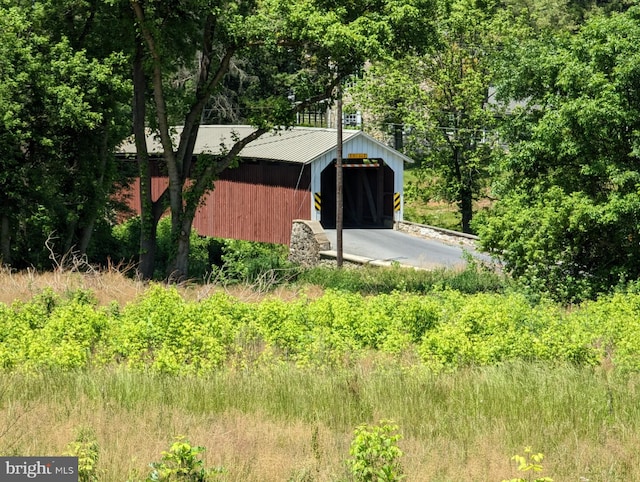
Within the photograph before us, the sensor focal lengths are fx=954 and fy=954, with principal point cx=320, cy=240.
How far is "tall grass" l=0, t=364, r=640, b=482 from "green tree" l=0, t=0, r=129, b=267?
1568 centimetres

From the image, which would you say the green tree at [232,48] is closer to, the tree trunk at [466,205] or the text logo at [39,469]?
the text logo at [39,469]

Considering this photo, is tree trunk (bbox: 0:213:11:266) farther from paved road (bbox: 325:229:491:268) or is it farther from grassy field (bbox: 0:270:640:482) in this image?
grassy field (bbox: 0:270:640:482)

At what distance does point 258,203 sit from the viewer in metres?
43.8

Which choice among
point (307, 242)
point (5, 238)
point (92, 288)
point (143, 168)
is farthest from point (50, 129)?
point (307, 242)

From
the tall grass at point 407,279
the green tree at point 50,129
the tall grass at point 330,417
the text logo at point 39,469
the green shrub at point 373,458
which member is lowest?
the tall grass at point 407,279

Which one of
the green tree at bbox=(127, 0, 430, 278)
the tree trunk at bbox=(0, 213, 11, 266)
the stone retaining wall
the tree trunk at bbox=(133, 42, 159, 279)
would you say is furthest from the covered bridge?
the tree trunk at bbox=(0, 213, 11, 266)

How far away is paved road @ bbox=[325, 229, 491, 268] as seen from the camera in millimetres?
35781

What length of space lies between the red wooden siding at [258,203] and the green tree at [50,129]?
11783 millimetres

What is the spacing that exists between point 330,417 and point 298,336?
3.50 meters

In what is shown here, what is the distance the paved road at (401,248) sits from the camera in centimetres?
3578

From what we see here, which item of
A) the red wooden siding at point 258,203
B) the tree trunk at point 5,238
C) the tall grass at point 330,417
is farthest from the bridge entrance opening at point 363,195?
→ the tall grass at point 330,417

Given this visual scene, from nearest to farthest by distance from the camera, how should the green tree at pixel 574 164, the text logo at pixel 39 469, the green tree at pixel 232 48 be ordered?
the text logo at pixel 39 469, the green tree at pixel 574 164, the green tree at pixel 232 48

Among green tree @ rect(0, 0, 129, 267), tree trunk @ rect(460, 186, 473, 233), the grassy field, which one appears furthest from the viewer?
tree trunk @ rect(460, 186, 473, 233)

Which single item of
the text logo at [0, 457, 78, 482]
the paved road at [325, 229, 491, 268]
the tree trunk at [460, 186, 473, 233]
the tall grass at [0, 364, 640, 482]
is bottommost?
the paved road at [325, 229, 491, 268]
